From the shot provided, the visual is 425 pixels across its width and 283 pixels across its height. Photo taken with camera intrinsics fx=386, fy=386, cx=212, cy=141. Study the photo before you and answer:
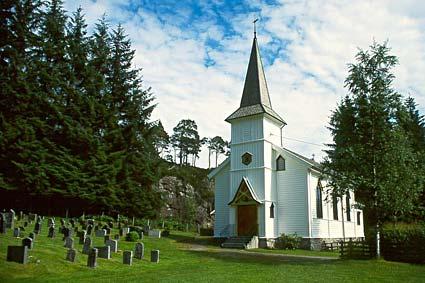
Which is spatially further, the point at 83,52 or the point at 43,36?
the point at 83,52

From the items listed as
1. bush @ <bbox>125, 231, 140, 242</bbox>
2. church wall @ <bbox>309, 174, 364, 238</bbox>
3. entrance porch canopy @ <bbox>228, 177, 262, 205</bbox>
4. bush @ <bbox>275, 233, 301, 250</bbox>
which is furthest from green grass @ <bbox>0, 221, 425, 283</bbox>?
entrance porch canopy @ <bbox>228, 177, 262, 205</bbox>

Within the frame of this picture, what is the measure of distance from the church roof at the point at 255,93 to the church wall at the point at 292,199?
4.23m

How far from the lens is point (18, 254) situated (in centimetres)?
1191

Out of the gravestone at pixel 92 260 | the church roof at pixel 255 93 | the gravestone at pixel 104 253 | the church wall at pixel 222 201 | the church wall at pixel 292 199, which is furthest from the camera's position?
the church wall at pixel 222 201

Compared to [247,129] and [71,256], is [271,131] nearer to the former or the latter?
[247,129]

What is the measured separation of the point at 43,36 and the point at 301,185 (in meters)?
26.0

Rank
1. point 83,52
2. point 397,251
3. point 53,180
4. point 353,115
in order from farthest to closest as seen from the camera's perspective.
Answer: point 83,52 < point 53,180 < point 353,115 < point 397,251

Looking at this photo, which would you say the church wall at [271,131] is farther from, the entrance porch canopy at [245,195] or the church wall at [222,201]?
the church wall at [222,201]

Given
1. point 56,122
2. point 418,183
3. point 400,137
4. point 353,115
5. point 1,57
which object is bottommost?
point 418,183

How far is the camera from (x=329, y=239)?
1230 inches

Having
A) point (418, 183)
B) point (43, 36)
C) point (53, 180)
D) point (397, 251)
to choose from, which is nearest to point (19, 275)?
point (397, 251)

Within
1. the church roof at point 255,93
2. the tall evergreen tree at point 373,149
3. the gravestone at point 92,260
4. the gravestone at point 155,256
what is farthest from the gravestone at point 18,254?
the church roof at point 255,93

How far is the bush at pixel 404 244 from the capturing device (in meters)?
18.8

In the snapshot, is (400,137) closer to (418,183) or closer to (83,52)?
(418,183)
